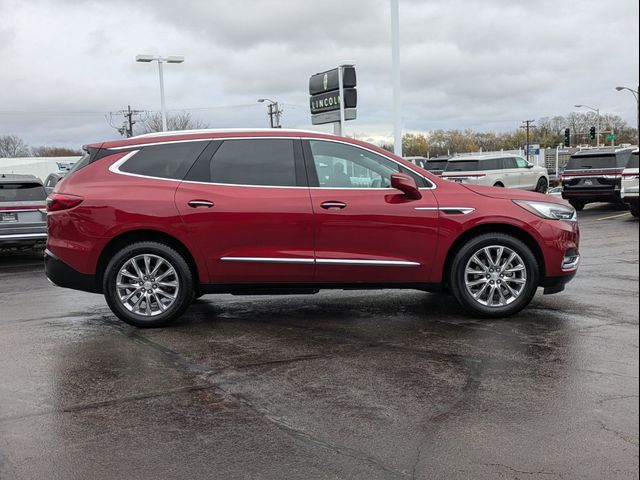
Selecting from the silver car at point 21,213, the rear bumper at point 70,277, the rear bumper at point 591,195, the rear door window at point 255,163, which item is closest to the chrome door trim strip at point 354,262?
the rear door window at point 255,163

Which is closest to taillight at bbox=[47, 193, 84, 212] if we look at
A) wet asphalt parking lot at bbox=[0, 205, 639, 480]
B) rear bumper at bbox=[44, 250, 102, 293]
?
rear bumper at bbox=[44, 250, 102, 293]

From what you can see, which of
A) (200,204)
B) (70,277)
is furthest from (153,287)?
(200,204)

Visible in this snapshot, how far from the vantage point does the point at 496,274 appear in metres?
6.31

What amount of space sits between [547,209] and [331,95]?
11822 millimetres

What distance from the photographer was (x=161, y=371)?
4.90m

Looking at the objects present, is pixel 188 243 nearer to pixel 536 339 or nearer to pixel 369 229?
pixel 369 229

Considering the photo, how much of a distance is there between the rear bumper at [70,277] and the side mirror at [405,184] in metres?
3.06

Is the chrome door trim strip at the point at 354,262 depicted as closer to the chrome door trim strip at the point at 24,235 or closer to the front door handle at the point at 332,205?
the front door handle at the point at 332,205

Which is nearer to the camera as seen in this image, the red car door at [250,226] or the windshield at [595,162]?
the red car door at [250,226]

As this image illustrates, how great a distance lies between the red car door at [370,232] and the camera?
614 cm

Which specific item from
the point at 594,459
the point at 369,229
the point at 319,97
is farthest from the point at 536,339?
the point at 319,97

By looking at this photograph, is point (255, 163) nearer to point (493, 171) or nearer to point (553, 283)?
point (553, 283)

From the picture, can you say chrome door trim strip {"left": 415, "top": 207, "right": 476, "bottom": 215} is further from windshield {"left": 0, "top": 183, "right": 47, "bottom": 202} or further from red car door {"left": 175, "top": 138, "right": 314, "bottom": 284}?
windshield {"left": 0, "top": 183, "right": 47, "bottom": 202}

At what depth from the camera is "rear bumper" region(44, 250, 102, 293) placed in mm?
6223
